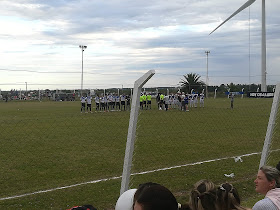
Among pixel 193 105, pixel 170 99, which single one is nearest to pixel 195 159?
pixel 170 99

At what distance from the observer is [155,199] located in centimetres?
233

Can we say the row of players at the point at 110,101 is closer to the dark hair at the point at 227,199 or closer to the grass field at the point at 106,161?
the grass field at the point at 106,161

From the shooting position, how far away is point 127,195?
9.28 ft

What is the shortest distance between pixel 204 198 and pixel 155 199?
29.1 inches

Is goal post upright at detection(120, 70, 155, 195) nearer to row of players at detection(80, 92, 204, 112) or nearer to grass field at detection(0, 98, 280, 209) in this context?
grass field at detection(0, 98, 280, 209)

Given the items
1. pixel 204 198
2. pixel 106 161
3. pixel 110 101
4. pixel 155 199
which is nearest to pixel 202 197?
pixel 204 198

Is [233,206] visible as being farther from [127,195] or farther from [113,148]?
[113,148]

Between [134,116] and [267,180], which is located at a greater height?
[134,116]

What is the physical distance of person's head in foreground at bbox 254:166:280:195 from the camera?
4191 mm

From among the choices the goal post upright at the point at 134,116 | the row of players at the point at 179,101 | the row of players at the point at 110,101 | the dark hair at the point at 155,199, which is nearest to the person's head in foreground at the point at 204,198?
the dark hair at the point at 155,199

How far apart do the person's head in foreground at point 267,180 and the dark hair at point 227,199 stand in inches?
51.5

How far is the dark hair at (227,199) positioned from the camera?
2955mm

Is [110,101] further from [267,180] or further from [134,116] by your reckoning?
[267,180]

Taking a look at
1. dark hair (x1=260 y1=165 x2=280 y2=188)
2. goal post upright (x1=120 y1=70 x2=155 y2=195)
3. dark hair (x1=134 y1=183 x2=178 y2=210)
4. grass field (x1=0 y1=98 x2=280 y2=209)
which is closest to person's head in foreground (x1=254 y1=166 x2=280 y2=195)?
dark hair (x1=260 y1=165 x2=280 y2=188)
